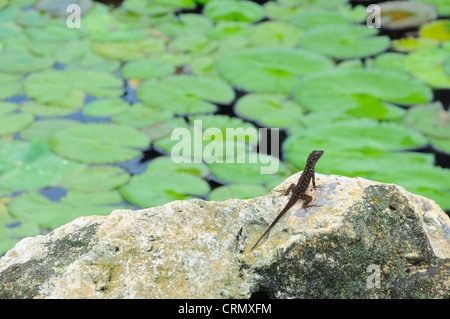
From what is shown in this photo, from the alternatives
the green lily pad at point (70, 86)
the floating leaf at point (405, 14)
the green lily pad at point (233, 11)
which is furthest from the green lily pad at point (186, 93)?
the floating leaf at point (405, 14)

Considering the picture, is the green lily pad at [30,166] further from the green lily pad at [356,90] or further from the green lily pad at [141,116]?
the green lily pad at [356,90]

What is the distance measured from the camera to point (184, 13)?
20.2 ft

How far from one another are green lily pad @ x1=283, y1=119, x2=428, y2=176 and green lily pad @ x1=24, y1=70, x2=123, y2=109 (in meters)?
1.72

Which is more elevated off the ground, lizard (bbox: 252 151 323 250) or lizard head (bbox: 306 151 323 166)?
lizard (bbox: 252 151 323 250)

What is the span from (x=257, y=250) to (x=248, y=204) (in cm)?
26

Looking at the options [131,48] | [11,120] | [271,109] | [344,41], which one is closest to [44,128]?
[11,120]

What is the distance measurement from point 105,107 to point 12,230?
1508mm

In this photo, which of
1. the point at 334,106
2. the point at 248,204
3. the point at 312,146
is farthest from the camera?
the point at 334,106

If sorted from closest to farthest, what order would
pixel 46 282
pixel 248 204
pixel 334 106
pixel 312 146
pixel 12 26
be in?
pixel 46 282
pixel 248 204
pixel 312 146
pixel 334 106
pixel 12 26

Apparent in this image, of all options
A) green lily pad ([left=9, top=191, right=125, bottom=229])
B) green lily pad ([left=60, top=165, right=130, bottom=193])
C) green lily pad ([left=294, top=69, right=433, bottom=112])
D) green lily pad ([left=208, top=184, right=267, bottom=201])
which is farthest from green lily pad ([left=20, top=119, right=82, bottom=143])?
green lily pad ([left=294, top=69, right=433, bottom=112])

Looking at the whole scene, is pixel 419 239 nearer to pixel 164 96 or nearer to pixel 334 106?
pixel 334 106

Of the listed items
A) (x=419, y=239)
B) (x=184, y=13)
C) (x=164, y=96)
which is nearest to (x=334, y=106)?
(x=164, y=96)

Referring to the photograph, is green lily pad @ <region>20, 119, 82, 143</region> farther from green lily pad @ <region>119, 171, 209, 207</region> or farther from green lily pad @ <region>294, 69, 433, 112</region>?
green lily pad @ <region>294, 69, 433, 112</region>

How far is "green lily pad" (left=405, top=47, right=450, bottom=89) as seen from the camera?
4.96m
